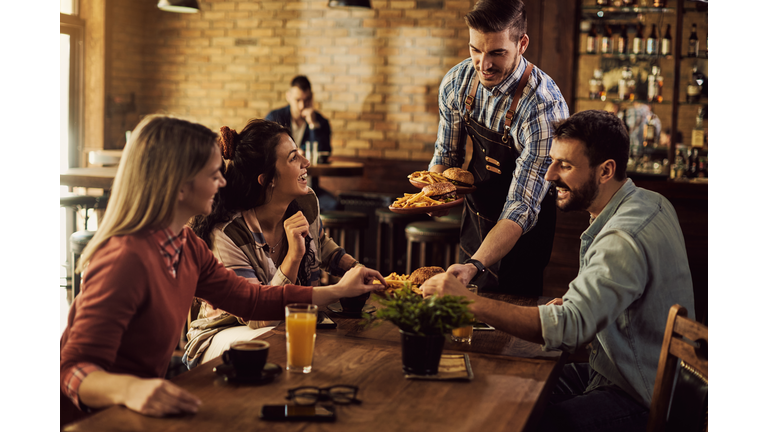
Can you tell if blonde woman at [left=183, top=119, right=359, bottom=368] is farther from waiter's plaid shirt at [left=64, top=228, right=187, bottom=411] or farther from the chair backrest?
the chair backrest

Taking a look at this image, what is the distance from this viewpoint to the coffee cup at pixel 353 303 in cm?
201

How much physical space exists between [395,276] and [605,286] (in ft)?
2.20

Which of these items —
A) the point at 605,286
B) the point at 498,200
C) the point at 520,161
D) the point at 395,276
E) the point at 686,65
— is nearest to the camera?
the point at 605,286

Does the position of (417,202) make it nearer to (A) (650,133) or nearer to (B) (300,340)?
(B) (300,340)

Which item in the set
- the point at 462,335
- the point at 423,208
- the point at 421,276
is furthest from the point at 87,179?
the point at 462,335

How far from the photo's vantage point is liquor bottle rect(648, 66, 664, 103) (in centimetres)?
519

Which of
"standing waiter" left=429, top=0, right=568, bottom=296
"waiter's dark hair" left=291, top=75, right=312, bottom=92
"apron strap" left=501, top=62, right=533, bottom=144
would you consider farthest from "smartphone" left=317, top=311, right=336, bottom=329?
"waiter's dark hair" left=291, top=75, right=312, bottom=92

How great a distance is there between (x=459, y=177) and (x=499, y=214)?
32 cm

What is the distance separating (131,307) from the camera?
1.40 m

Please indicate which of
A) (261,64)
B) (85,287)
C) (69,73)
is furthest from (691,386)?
(69,73)

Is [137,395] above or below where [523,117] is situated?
below

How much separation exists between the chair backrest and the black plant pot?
1.68 feet

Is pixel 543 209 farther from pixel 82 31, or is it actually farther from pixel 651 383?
pixel 82 31
